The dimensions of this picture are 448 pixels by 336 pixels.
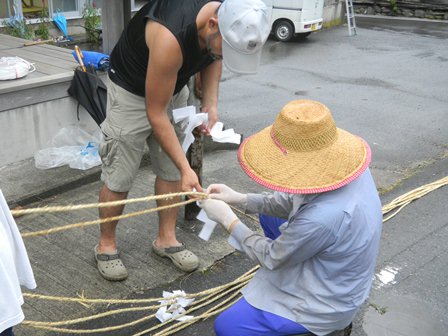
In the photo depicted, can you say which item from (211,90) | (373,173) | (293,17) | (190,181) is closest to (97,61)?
(211,90)

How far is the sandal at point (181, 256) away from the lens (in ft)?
10.7

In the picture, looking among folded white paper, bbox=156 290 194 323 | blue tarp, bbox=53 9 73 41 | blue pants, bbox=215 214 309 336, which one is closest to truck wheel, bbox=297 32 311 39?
blue tarp, bbox=53 9 73 41

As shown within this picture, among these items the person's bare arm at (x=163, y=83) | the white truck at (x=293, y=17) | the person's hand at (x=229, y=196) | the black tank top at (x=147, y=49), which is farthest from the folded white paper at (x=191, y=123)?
the white truck at (x=293, y=17)

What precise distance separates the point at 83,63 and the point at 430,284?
11.3ft

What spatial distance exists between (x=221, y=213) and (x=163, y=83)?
737mm

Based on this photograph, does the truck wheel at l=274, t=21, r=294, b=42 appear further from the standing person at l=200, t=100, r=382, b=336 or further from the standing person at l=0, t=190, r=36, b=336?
the standing person at l=0, t=190, r=36, b=336

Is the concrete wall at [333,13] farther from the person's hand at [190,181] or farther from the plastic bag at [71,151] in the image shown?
the person's hand at [190,181]

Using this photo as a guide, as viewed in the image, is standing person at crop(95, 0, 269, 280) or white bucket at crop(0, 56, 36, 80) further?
white bucket at crop(0, 56, 36, 80)

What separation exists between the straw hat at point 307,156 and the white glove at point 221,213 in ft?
1.21

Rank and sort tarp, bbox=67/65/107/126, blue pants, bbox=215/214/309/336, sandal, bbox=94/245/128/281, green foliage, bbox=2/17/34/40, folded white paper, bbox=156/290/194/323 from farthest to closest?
green foliage, bbox=2/17/34/40, tarp, bbox=67/65/107/126, sandal, bbox=94/245/128/281, folded white paper, bbox=156/290/194/323, blue pants, bbox=215/214/309/336

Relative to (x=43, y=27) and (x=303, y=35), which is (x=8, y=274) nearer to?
(x=43, y=27)

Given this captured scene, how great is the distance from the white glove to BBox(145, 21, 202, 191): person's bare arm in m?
0.32

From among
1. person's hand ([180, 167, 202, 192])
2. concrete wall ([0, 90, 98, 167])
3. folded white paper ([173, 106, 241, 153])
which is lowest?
concrete wall ([0, 90, 98, 167])

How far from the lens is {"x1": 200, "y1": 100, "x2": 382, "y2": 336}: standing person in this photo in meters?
1.96
